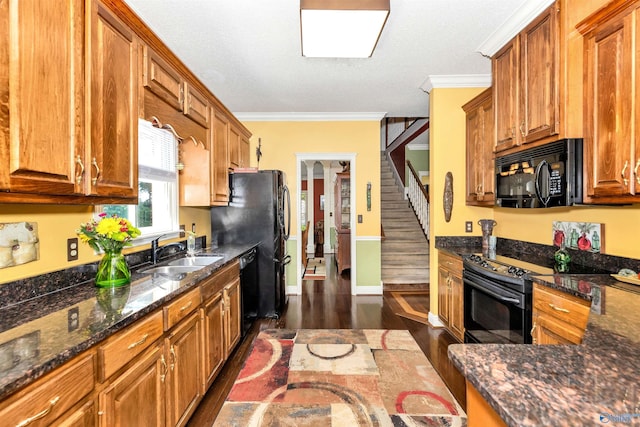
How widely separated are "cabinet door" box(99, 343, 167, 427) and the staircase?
388 cm

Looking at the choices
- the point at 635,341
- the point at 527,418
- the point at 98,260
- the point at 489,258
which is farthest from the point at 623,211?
the point at 98,260

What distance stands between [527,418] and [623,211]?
87.8 inches

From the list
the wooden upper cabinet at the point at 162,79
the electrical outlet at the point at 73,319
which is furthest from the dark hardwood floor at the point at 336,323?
the wooden upper cabinet at the point at 162,79

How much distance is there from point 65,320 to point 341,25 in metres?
2.27

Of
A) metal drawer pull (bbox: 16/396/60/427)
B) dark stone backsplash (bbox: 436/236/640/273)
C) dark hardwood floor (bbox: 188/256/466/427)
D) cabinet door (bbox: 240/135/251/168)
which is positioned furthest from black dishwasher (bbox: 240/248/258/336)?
metal drawer pull (bbox: 16/396/60/427)

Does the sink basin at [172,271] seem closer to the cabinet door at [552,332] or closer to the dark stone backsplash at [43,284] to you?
the dark stone backsplash at [43,284]

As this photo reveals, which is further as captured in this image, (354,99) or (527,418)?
(354,99)

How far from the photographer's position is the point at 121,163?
1682mm

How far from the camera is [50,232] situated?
1.65 metres

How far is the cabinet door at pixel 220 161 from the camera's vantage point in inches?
123

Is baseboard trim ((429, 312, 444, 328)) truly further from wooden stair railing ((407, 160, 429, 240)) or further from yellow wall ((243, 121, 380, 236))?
wooden stair railing ((407, 160, 429, 240))

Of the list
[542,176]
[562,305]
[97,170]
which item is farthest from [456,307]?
[97,170]

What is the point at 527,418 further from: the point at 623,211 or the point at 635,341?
the point at 623,211

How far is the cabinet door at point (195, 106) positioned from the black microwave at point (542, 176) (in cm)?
268
